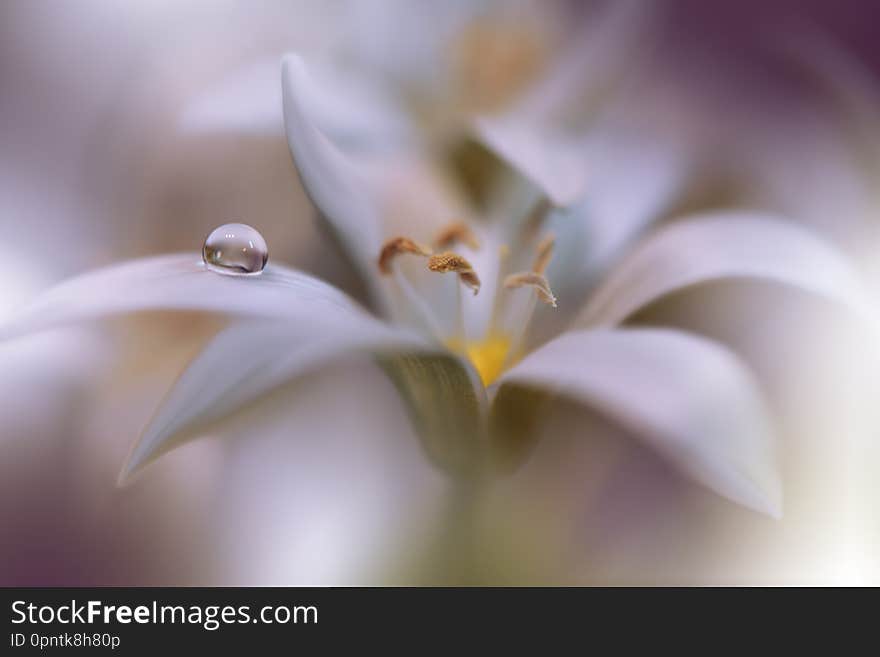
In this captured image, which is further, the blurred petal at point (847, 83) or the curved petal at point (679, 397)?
the blurred petal at point (847, 83)

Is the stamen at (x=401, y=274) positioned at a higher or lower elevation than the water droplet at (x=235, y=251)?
higher

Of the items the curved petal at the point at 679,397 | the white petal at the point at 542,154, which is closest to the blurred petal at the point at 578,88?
the white petal at the point at 542,154

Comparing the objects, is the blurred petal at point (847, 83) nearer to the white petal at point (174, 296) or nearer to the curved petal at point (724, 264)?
the curved petal at point (724, 264)

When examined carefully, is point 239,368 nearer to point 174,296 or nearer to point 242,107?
point 174,296

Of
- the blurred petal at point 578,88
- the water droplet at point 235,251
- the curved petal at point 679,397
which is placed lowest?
the curved petal at point 679,397

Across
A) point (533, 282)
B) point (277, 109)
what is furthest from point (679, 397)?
point (277, 109)

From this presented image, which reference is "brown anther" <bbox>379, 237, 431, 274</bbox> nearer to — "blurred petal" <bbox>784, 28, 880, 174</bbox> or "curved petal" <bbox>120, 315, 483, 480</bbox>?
"curved petal" <bbox>120, 315, 483, 480</bbox>

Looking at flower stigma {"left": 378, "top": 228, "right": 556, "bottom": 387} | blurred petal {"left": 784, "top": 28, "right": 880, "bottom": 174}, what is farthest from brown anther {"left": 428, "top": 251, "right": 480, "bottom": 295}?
blurred petal {"left": 784, "top": 28, "right": 880, "bottom": 174}
